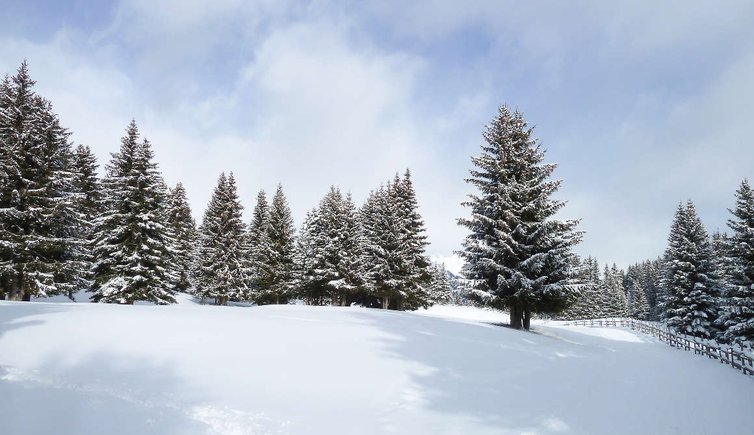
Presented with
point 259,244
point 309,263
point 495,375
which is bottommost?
point 495,375

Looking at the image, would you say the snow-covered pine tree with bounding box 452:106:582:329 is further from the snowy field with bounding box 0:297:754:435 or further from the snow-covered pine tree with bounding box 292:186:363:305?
the snow-covered pine tree with bounding box 292:186:363:305

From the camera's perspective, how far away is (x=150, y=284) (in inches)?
1065

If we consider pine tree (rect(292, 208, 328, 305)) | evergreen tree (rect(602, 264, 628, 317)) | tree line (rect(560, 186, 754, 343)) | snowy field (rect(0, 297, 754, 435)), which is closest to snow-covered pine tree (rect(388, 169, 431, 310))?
pine tree (rect(292, 208, 328, 305))

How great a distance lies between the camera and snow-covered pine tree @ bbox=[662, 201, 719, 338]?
1442 inches

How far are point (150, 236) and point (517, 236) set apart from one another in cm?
2396

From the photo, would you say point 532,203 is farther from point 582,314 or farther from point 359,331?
point 582,314

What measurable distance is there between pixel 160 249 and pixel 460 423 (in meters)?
26.8

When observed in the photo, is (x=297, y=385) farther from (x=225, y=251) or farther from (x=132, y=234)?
(x=225, y=251)

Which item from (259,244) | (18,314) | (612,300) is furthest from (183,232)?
(612,300)

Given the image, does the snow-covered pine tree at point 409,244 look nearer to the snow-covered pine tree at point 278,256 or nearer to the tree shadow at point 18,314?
the snow-covered pine tree at point 278,256

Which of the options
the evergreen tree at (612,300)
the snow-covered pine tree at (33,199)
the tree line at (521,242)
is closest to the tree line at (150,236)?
the snow-covered pine tree at (33,199)

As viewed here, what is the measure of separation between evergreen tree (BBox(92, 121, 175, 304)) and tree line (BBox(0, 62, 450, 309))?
7cm

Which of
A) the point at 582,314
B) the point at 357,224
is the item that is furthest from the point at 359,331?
the point at 582,314

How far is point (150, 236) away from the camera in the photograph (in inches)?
1099
